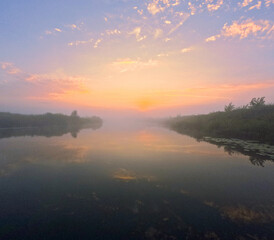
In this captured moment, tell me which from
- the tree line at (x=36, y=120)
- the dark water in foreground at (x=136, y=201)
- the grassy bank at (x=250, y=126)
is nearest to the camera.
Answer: the dark water in foreground at (x=136, y=201)

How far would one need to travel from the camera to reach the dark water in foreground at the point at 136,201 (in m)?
5.96

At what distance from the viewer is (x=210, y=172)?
1255cm

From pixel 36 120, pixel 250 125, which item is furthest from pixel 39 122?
pixel 250 125

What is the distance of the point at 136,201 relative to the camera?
8039mm

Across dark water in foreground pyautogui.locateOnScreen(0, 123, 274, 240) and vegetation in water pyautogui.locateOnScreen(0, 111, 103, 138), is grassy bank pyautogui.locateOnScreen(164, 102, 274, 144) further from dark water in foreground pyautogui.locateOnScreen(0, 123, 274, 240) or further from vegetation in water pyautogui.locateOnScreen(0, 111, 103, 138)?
vegetation in water pyautogui.locateOnScreen(0, 111, 103, 138)

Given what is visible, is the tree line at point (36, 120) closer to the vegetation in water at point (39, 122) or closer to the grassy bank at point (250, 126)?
the vegetation in water at point (39, 122)

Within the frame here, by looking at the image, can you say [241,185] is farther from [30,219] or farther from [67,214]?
[30,219]

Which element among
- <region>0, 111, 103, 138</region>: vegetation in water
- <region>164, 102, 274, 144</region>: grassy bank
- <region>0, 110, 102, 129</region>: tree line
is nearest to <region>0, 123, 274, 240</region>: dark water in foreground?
<region>164, 102, 274, 144</region>: grassy bank

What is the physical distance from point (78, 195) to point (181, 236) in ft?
17.8

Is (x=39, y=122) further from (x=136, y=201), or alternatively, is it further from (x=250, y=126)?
(x=136, y=201)

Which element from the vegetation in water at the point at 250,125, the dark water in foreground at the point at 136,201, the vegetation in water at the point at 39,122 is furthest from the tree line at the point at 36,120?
the dark water in foreground at the point at 136,201

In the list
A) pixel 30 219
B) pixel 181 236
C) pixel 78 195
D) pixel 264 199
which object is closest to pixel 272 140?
pixel 264 199

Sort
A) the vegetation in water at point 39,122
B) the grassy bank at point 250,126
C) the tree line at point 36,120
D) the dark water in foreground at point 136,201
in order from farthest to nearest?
1. the tree line at point 36,120
2. the vegetation in water at point 39,122
3. the grassy bank at point 250,126
4. the dark water in foreground at point 136,201

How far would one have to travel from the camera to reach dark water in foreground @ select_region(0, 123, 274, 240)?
5.96m
